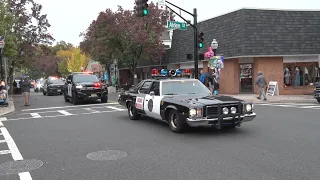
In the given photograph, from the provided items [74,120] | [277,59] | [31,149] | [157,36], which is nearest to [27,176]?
[31,149]

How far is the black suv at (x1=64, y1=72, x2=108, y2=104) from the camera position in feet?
59.9

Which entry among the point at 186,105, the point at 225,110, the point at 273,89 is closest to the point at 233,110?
the point at 225,110

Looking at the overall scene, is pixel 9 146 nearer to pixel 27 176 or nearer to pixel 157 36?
pixel 27 176

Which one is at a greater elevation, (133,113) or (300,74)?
(300,74)

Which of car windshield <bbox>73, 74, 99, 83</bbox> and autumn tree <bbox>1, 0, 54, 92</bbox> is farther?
autumn tree <bbox>1, 0, 54, 92</bbox>

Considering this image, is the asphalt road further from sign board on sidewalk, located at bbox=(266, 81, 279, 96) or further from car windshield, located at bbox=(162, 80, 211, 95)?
sign board on sidewalk, located at bbox=(266, 81, 279, 96)

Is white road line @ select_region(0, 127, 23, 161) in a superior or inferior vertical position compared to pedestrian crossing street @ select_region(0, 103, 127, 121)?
inferior

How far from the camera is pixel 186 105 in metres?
8.34

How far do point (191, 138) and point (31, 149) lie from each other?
146 inches

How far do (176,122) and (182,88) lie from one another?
1.42 m

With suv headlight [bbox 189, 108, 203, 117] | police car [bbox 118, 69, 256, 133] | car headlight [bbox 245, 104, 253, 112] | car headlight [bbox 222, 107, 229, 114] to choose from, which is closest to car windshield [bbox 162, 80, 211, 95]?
police car [bbox 118, 69, 256, 133]

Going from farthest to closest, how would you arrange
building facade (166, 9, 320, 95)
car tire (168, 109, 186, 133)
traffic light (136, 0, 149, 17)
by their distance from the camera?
building facade (166, 9, 320, 95)
traffic light (136, 0, 149, 17)
car tire (168, 109, 186, 133)

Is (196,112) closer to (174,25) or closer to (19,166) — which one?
(19,166)

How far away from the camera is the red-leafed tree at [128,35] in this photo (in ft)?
96.3
